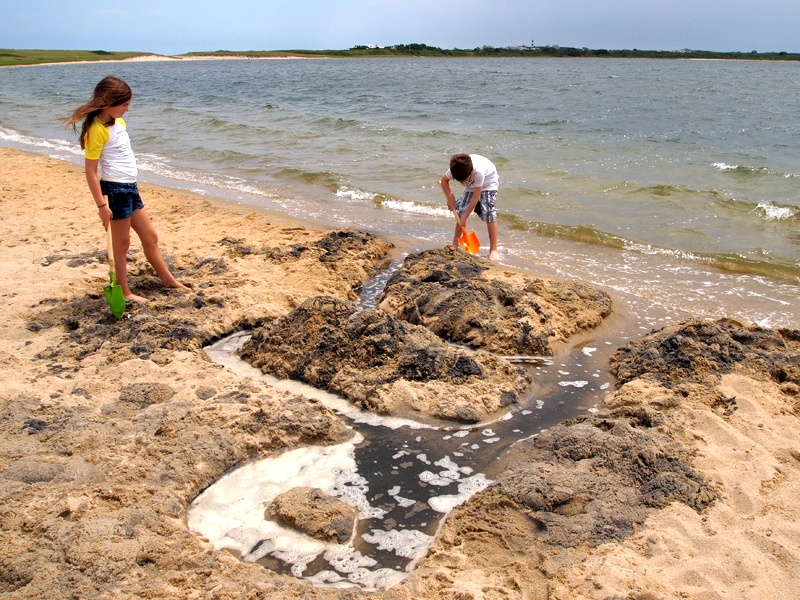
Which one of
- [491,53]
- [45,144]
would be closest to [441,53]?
[491,53]

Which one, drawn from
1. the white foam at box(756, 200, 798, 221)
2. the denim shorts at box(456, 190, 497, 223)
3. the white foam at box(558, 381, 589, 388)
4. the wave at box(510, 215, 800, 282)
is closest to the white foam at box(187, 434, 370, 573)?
the white foam at box(558, 381, 589, 388)

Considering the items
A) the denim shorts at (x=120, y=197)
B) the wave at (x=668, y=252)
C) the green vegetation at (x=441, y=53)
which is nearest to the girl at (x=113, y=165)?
the denim shorts at (x=120, y=197)

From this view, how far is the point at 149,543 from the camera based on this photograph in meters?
2.49

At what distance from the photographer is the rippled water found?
6.61 meters

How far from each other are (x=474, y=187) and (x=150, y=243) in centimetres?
301

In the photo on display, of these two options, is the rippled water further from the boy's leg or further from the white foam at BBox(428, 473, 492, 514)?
the white foam at BBox(428, 473, 492, 514)

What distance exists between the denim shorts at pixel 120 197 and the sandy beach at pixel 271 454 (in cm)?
70

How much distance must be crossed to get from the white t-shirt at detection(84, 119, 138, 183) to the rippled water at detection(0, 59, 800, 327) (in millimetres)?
3393

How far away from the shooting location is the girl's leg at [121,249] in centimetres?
464

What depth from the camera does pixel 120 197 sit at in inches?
179

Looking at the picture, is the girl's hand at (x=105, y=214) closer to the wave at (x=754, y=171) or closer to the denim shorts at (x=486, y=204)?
the denim shorts at (x=486, y=204)

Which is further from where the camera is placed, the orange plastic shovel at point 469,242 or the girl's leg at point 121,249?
the orange plastic shovel at point 469,242

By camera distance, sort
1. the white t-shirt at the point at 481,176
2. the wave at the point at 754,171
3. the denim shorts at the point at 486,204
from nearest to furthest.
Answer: the white t-shirt at the point at 481,176 < the denim shorts at the point at 486,204 < the wave at the point at 754,171

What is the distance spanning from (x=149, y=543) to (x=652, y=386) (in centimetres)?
286
